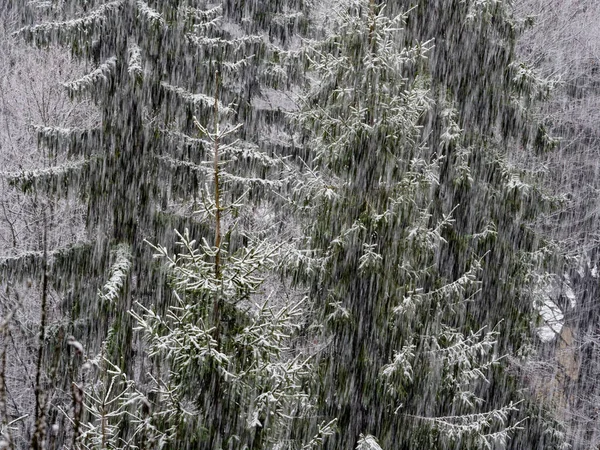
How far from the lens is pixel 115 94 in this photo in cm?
803

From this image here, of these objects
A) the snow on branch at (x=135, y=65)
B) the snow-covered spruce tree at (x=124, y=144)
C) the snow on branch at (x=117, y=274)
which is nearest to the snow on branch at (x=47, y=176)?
the snow-covered spruce tree at (x=124, y=144)

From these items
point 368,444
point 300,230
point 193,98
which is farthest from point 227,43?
point 368,444

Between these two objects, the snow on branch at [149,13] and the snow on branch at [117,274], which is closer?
the snow on branch at [117,274]

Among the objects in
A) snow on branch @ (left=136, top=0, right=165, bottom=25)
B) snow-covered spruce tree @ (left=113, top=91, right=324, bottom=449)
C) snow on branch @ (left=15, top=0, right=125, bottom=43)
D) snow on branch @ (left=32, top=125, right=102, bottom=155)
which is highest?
snow on branch @ (left=136, top=0, right=165, bottom=25)

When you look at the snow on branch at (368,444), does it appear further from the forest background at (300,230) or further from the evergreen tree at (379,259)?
the evergreen tree at (379,259)

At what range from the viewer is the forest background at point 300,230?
4.59 meters

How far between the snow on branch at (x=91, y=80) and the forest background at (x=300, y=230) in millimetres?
20

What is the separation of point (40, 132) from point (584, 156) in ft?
40.0

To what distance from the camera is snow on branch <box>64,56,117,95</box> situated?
7.65 m

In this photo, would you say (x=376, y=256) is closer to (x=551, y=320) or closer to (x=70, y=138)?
(x=70, y=138)

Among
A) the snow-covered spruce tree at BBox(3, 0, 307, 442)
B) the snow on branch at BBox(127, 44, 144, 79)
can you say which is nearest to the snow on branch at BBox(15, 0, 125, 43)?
the snow-covered spruce tree at BBox(3, 0, 307, 442)

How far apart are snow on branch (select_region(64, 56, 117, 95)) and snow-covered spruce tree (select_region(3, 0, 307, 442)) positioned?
0.01 metres

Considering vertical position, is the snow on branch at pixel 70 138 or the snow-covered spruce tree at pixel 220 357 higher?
the snow on branch at pixel 70 138

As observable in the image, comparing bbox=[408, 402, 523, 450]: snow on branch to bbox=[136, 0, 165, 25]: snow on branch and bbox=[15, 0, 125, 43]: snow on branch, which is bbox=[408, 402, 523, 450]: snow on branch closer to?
bbox=[136, 0, 165, 25]: snow on branch
